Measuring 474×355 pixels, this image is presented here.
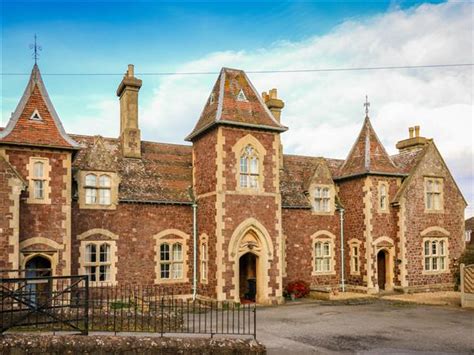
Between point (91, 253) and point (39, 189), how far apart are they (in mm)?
4037

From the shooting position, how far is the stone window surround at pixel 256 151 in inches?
936

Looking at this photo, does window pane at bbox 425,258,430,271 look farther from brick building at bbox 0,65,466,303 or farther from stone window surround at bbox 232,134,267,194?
stone window surround at bbox 232,134,267,194

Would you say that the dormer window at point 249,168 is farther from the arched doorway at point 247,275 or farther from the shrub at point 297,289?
the shrub at point 297,289

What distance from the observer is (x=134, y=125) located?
85.2 feet

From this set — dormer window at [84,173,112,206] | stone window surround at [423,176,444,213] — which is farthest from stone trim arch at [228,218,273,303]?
stone window surround at [423,176,444,213]

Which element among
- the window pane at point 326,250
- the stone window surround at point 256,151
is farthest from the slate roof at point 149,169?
the window pane at point 326,250

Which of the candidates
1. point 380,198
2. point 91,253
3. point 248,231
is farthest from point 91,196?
point 380,198

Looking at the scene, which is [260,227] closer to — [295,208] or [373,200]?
[295,208]

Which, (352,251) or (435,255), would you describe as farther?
(435,255)

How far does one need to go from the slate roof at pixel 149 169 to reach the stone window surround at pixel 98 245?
1811 mm

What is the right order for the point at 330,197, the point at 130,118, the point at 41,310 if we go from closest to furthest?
the point at 41,310 → the point at 130,118 → the point at 330,197

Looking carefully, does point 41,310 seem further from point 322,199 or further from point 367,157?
point 367,157

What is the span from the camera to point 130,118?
25.8 meters

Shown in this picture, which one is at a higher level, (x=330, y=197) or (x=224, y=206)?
(x=330, y=197)
